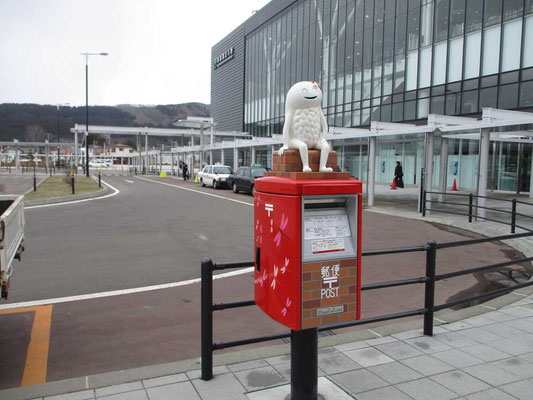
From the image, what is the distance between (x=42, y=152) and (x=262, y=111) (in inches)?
4403

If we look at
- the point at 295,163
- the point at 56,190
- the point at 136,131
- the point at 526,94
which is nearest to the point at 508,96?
the point at 526,94

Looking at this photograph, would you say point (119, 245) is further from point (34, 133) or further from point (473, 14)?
point (34, 133)

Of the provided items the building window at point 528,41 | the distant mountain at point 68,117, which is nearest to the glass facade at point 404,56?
the building window at point 528,41

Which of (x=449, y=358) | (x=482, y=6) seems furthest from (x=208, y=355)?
(x=482, y=6)

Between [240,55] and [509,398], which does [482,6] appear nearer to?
[509,398]

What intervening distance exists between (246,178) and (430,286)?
1995 centimetres

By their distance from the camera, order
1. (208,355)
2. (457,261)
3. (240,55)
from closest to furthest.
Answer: (208,355)
(457,261)
(240,55)

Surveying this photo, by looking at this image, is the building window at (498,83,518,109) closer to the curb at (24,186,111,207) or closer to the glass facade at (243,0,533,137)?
the glass facade at (243,0,533,137)

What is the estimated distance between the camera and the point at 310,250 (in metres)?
2.86

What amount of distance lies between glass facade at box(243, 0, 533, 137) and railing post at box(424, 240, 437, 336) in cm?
2067

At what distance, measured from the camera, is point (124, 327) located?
5.13 m

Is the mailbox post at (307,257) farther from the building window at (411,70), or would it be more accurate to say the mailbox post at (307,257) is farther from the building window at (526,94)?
the building window at (411,70)

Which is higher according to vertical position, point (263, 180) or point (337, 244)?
point (263, 180)

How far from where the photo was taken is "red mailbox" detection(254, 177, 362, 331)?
2816 millimetres
